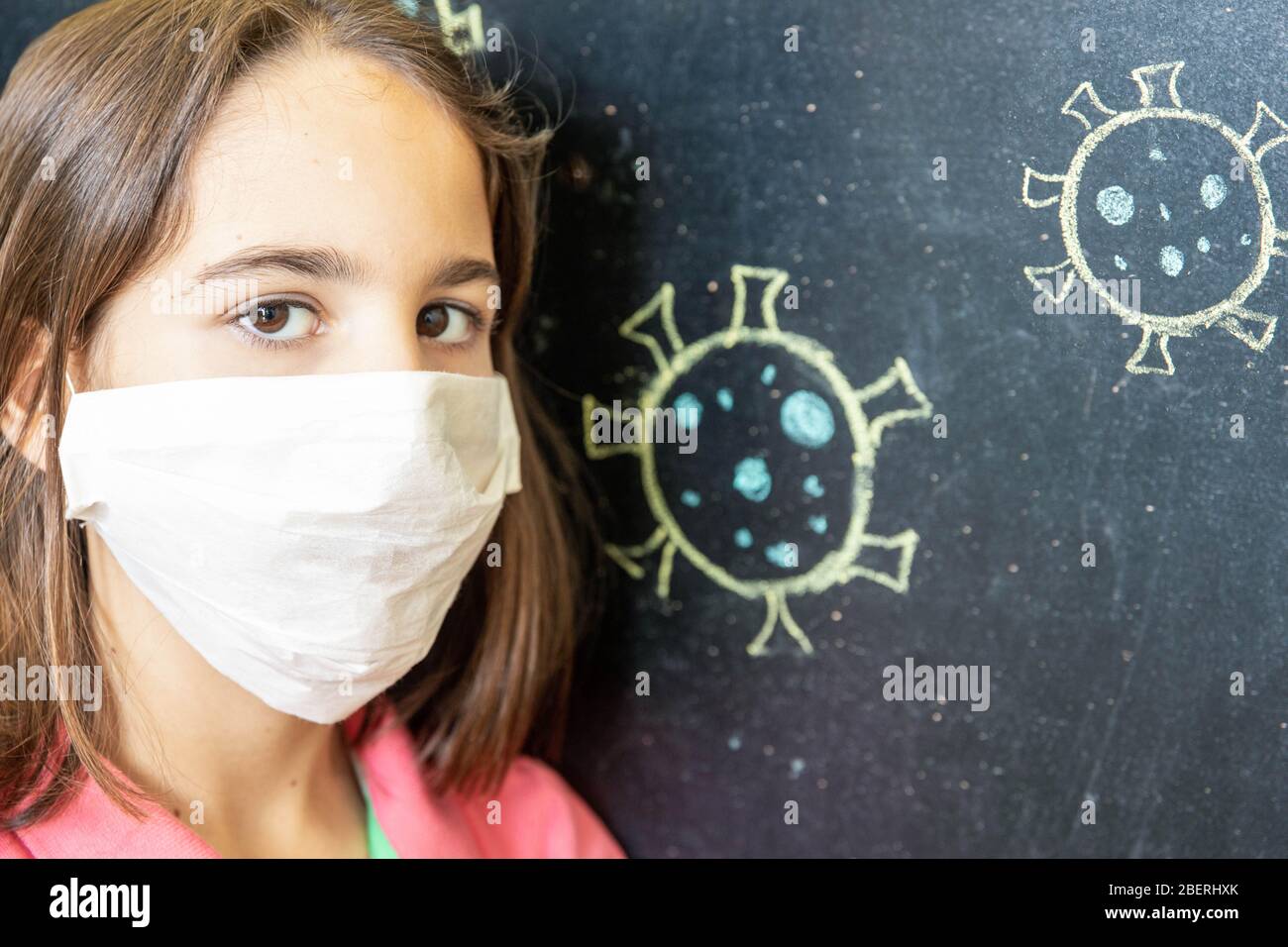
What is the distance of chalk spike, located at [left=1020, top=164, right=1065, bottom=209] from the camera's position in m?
0.88

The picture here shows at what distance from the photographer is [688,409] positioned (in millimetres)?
975

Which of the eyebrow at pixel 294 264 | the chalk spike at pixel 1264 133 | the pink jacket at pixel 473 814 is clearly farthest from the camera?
the pink jacket at pixel 473 814

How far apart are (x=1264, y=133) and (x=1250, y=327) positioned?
0.14 metres

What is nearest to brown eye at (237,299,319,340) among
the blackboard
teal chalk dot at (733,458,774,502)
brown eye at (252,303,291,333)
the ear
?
brown eye at (252,303,291,333)

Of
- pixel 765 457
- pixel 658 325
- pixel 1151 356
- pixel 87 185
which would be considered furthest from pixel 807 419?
pixel 87 185

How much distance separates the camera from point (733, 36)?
0.93m

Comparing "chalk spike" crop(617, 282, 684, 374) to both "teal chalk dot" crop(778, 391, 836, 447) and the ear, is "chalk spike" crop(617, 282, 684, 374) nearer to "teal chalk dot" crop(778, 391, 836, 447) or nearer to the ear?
"teal chalk dot" crop(778, 391, 836, 447)

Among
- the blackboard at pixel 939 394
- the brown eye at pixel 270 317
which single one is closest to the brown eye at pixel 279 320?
the brown eye at pixel 270 317

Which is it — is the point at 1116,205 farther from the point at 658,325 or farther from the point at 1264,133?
the point at 658,325

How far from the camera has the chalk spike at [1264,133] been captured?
2.78 feet

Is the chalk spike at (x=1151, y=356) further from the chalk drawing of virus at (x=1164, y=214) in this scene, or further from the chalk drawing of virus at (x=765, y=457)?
the chalk drawing of virus at (x=765, y=457)

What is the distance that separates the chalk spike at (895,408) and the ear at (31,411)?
0.61 m

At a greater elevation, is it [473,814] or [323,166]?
[323,166]
